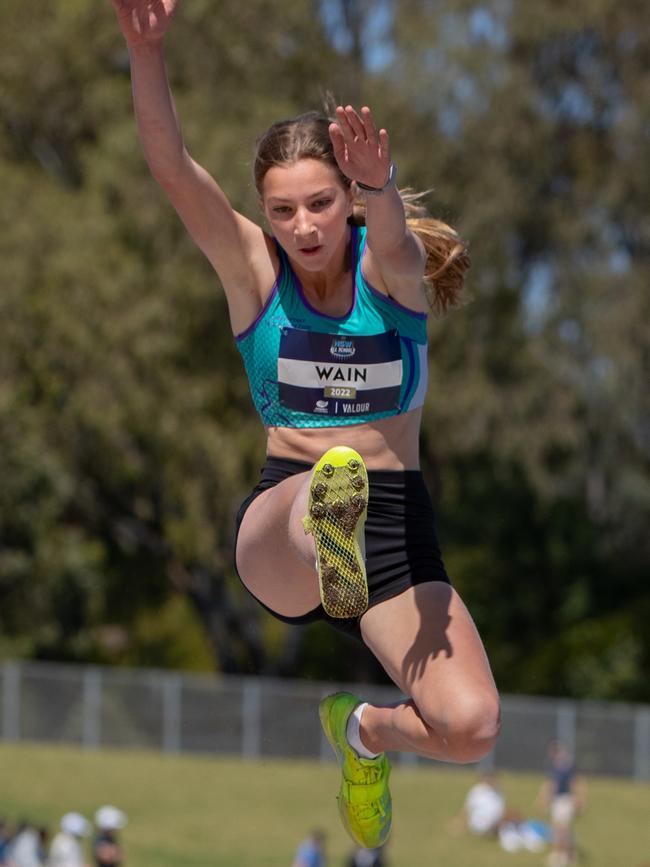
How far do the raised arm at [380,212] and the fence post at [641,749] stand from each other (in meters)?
21.8

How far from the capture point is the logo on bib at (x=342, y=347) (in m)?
5.61

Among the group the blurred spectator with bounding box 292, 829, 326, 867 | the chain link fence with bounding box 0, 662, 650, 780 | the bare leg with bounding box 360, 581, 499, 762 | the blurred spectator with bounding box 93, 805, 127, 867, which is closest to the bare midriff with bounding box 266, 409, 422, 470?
the bare leg with bounding box 360, 581, 499, 762

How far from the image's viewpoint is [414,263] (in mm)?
5488

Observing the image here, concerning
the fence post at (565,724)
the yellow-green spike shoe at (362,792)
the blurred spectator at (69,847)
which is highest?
the yellow-green spike shoe at (362,792)

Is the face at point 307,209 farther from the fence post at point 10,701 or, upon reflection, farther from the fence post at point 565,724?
the fence post at point 10,701

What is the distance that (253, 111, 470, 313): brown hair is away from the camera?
5492mm

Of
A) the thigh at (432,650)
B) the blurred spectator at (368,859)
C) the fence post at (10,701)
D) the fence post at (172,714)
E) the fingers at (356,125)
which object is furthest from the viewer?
the fence post at (172,714)

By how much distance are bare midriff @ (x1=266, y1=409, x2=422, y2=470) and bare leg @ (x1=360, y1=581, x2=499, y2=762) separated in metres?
0.49

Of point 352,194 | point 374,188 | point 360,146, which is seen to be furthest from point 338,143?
point 352,194

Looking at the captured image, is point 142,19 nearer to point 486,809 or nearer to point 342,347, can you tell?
point 342,347

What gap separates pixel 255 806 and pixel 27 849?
9.92 metres

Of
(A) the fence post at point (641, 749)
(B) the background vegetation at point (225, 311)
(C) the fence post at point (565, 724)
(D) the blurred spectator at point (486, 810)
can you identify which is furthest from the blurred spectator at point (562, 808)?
(B) the background vegetation at point (225, 311)

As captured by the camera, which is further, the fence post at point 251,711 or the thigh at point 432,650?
the fence post at point 251,711

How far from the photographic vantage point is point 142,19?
17.5ft
